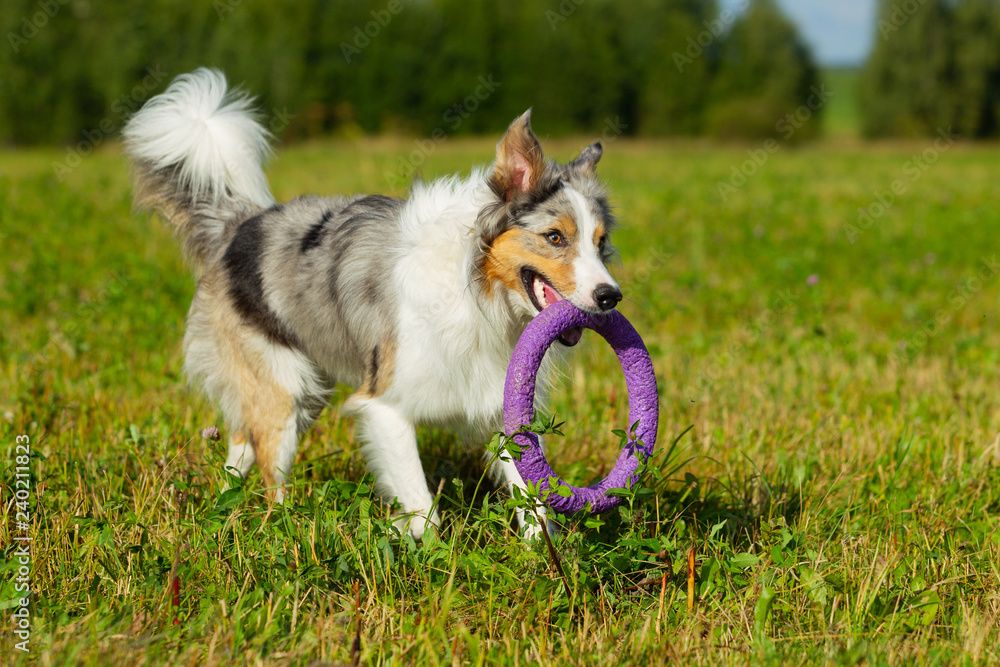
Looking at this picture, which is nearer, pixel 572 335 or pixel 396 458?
pixel 572 335

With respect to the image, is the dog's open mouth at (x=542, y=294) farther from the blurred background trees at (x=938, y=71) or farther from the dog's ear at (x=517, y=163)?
the blurred background trees at (x=938, y=71)

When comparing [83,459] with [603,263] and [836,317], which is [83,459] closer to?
[603,263]

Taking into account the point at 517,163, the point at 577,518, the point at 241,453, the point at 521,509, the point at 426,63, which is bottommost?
the point at 241,453

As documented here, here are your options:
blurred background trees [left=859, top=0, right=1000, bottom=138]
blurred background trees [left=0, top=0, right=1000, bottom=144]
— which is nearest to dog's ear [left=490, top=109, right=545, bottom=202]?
blurred background trees [left=0, top=0, right=1000, bottom=144]

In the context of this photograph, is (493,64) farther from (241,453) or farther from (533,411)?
(533,411)

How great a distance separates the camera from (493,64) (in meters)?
42.2

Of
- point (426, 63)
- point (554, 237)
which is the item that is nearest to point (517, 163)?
point (554, 237)

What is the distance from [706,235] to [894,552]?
7937mm

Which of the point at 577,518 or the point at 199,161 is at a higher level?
the point at 199,161

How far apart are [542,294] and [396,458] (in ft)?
2.96

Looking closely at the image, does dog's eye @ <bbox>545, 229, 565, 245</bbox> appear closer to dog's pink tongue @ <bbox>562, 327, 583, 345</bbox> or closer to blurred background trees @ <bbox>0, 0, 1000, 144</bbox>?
dog's pink tongue @ <bbox>562, 327, 583, 345</bbox>

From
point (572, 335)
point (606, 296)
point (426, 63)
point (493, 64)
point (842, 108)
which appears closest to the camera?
point (606, 296)

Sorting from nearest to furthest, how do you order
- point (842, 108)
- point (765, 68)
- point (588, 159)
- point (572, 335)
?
point (572, 335)
point (588, 159)
point (765, 68)
point (842, 108)

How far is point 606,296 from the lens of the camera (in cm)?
291
